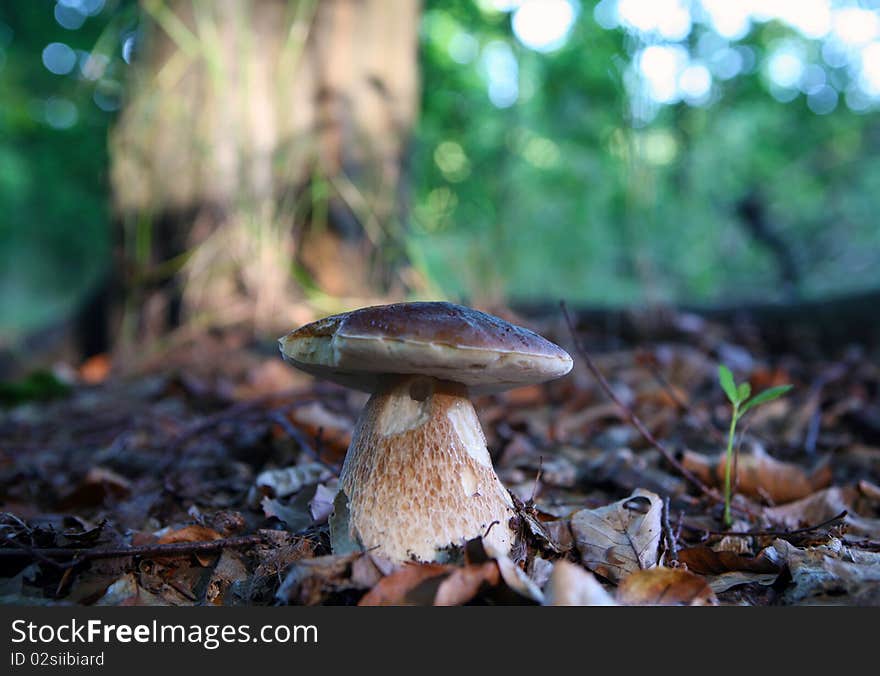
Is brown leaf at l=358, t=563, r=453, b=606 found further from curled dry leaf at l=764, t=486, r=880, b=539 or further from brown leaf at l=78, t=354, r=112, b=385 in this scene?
brown leaf at l=78, t=354, r=112, b=385

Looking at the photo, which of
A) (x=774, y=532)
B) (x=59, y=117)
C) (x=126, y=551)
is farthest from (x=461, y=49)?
(x=126, y=551)

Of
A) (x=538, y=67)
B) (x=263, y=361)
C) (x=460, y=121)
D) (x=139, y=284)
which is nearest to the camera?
(x=263, y=361)

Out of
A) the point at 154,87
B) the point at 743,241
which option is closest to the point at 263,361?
the point at 154,87

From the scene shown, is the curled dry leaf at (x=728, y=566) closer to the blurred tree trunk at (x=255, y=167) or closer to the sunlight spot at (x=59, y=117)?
the blurred tree trunk at (x=255, y=167)

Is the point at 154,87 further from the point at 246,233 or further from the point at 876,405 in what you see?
the point at 876,405

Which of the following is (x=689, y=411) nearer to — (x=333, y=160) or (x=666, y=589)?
(x=666, y=589)

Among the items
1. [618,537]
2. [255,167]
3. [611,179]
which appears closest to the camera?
[618,537]
